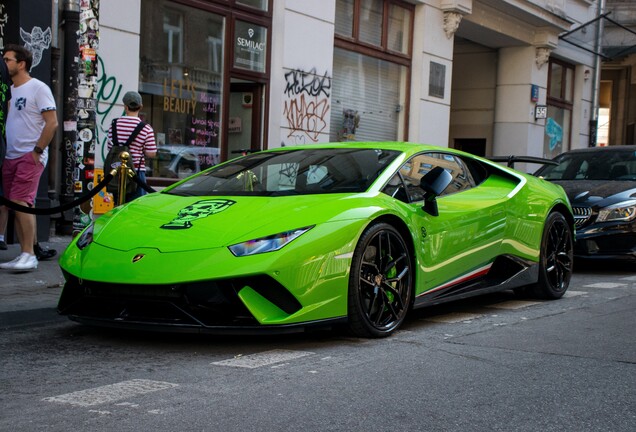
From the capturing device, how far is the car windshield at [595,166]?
36.2ft

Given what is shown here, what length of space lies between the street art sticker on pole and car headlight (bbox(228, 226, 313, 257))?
3558 millimetres

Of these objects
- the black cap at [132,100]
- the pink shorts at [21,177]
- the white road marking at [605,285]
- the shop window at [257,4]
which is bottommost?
the white road marking at [605,285]

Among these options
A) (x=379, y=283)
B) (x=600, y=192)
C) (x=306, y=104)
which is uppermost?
(x=306, y=104)

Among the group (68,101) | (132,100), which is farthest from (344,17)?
(132,100)

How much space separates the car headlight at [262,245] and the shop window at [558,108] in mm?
19487

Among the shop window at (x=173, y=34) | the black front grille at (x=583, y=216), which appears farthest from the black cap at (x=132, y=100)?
the black front grille at (x=583, y=216)

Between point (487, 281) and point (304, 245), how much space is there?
7.42 feet

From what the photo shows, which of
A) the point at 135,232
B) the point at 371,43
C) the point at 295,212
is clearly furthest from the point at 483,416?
the point at 371,43

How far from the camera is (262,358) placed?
4805 millimetres

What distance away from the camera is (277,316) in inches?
193

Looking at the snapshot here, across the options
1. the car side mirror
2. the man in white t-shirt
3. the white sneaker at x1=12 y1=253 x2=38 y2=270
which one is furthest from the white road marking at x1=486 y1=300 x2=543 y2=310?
the man in white t-shirt

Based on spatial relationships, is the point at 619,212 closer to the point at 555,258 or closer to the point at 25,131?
the point at 555,258

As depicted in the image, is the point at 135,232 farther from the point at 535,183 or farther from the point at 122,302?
the point at 535,183

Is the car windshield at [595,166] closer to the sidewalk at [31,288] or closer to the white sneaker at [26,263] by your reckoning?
the sidewalk at [31,288]
